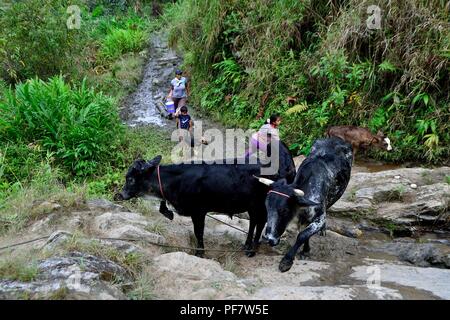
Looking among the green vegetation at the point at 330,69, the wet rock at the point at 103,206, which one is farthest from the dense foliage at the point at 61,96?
the green vegetation at the point at 330,69

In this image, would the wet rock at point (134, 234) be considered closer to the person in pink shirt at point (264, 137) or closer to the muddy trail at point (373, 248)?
the muddy trail at point (373, 248)

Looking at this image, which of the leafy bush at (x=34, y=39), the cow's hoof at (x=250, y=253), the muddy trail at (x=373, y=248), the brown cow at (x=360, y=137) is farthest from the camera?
the leafy bush at (x=34, y=39)

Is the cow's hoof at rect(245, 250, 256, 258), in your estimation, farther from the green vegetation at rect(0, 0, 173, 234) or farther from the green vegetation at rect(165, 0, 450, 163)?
the green vegetation at rect(165, 0, 450, 163)

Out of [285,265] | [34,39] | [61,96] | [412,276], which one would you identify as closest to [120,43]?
[34,39]

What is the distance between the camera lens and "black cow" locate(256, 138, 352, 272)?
17.5 feet

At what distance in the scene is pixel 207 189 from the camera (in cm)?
582

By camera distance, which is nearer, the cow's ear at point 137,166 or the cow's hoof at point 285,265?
the cow's hoof at point 285,265

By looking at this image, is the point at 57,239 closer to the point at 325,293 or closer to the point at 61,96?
the point at 325,293

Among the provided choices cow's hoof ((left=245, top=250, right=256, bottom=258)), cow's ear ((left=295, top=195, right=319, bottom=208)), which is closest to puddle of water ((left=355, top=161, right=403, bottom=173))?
cow's hoof ((left=245, top=250, right=256, bottom=258))

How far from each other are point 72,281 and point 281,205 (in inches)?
88.2

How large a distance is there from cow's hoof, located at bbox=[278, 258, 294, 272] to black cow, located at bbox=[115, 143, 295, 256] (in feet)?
2.11

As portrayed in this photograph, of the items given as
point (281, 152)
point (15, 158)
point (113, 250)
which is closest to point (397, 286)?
point (281, 152)

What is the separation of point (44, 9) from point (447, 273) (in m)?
12.1

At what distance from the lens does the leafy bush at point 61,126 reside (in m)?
9.96
